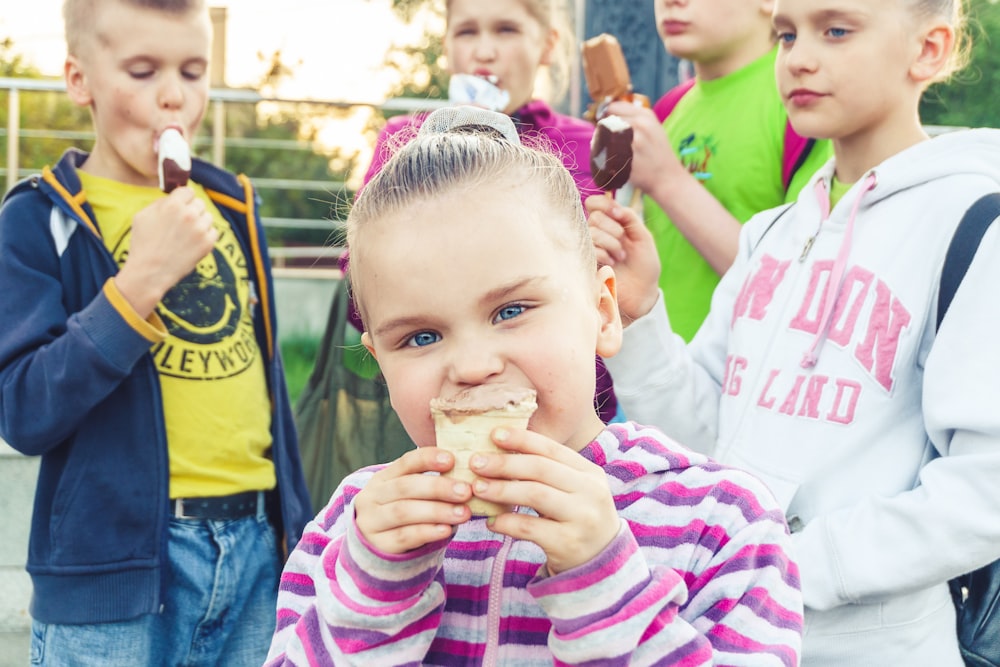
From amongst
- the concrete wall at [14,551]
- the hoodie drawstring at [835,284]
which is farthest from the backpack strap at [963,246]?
the concrete wall at [14,551]

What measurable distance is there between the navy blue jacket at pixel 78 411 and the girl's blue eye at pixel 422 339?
4.22 ft

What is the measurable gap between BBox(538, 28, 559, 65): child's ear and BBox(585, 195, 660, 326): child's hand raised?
1171mm

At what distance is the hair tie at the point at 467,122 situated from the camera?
5.77 feet

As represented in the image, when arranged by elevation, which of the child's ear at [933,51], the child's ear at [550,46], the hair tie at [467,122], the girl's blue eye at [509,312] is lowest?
the girl's blue eye at [509,312]

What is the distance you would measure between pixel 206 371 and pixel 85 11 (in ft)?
3.38

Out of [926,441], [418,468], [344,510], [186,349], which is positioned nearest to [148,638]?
[186,349]

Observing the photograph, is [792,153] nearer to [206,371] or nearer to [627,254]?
[627,254]

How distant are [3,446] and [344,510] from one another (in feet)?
9.51

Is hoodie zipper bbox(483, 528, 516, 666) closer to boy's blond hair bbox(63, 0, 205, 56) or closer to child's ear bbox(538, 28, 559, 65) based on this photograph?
boy's blond hair bbox(63, 0, 205, 56)

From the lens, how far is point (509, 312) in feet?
4.81

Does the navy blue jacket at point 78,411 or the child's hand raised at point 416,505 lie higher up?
the child's hand raised at point 416,505

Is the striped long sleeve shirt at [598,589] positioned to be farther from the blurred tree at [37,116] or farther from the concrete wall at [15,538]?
the blurred tree at [37,116]

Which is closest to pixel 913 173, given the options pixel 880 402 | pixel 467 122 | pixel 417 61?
pixel 880 402

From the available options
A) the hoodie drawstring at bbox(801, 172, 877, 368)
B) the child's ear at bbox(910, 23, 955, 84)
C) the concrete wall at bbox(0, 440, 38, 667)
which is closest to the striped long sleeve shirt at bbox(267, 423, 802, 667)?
the hoodie drawstring at bbox(801, 172, 877, 368)
